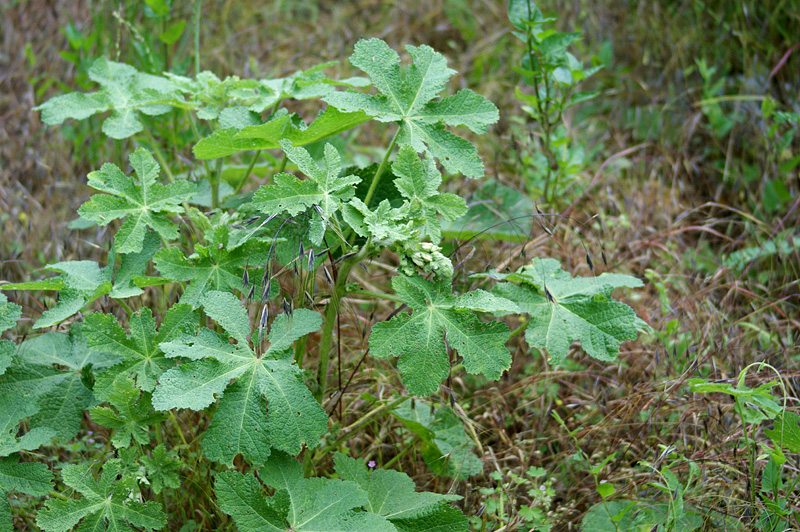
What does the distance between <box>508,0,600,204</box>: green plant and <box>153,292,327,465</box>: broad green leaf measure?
164 cm

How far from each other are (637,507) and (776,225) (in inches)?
68.8

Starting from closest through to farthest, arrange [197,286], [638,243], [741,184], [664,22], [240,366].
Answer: [240,366]
[197,286]
[638,243]
[741,184]
[664,22]

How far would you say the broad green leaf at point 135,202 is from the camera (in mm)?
1911

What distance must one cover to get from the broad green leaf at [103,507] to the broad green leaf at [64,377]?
0.67ft

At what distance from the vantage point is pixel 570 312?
6.42ft

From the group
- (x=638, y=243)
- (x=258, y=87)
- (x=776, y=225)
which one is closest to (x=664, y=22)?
(x=776, y=225)

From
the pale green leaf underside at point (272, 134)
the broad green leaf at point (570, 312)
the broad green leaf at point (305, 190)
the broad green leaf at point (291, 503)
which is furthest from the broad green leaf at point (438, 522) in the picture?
the pale green leaf underside at point (272, 134)

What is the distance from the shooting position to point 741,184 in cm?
348

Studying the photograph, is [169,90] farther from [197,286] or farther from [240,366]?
[240,366]

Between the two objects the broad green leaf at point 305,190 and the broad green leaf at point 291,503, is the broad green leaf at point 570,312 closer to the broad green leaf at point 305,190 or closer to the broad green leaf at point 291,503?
the broad green leaf at point 305,190

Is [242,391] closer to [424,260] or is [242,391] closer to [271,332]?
[271,332]

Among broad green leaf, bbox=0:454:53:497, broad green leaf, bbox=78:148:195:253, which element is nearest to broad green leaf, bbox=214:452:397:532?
broad green leaf, bbox=0:454:53:497

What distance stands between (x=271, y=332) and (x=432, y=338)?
439 mm

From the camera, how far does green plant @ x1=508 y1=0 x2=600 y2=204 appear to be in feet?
9.20
